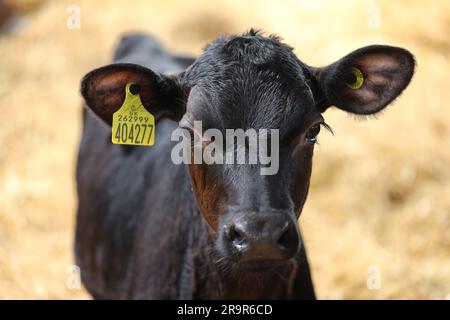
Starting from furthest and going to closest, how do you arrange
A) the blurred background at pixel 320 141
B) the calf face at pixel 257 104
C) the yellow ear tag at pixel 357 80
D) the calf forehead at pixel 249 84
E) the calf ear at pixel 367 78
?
the blurred background at pixel 320 141 → the yellow ear tag at pixel 357 80 → the calf ear at pixel 367 78 → the calf forehead at pixel 249 84 → the calf face at pixel 257 104

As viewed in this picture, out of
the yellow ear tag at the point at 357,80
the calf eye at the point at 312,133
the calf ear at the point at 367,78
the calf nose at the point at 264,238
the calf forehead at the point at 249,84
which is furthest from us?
the yellow ear tag at the point at 357,80

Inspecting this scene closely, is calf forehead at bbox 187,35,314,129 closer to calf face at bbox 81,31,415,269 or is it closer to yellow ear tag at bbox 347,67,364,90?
calf face at bbox 81,31,415,269

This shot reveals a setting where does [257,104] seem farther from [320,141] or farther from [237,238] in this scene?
[320,141]

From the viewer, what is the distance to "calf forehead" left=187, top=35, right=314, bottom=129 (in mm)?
3711

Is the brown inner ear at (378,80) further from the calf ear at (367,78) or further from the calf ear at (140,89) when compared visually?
the calf ear at (140,89)

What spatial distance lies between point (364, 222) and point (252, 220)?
17.6ft

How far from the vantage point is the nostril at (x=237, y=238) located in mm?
3396

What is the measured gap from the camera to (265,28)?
11914 millimetres

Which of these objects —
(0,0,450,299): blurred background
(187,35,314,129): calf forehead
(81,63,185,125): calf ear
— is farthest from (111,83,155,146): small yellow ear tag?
(0,0,450,299): blurred background

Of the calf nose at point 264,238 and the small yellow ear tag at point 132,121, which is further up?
the small yellow ear tag at point 132,121

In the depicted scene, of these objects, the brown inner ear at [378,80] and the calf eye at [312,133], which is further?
the brown inner ear at [378,80]

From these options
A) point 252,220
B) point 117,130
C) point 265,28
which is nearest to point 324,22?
point 265,28

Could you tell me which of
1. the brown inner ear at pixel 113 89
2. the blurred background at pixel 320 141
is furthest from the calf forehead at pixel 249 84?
the blurred background at pixel 320 141

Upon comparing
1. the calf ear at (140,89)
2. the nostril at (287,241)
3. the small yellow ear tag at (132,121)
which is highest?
the calf ear at (140,89)
